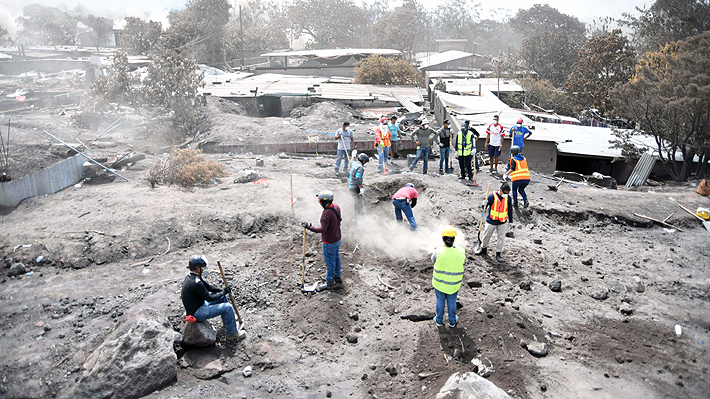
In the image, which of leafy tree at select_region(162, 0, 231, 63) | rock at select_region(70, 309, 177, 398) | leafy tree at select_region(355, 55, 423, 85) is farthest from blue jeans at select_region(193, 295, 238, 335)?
leafy tree at select_region(162, 0, 231, 63)

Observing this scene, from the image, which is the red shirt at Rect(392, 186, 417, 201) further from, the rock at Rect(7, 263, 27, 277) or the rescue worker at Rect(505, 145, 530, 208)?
the rock at Rect(7, 263, 27, 277)

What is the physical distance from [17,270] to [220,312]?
165 inches

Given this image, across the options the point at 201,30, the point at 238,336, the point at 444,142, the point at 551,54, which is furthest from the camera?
the point at 201,30

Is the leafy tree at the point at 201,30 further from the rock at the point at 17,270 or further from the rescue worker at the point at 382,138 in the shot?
the rock at the point at 17,270

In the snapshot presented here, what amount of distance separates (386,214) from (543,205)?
10.7ft

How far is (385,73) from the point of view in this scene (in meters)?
26.7

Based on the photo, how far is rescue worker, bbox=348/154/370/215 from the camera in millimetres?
8969

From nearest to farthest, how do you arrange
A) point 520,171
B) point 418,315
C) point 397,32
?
point 418,315 → point 520,171 → point 397,32

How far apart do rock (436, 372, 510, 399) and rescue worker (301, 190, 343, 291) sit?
2606 millimetres

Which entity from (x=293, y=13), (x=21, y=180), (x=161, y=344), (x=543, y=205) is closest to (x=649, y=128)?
(x=543, y=205)

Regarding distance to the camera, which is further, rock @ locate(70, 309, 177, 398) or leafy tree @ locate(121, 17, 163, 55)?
leafy tree @ locate(121, 17, 163, 55)

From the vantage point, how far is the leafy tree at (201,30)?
35.9 metres

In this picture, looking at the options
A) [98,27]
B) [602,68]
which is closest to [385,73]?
[602,68]

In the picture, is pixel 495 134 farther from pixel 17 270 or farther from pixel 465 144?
pixel 17 270
